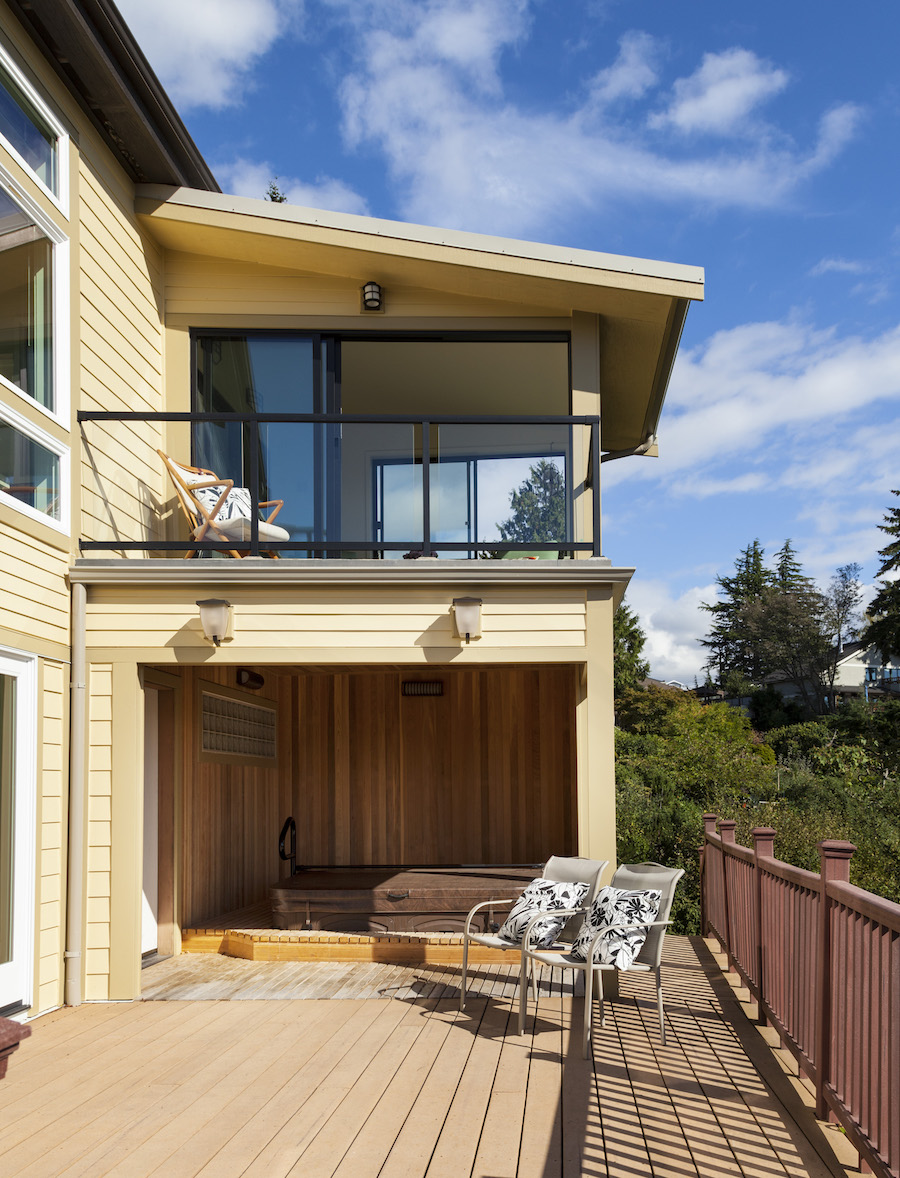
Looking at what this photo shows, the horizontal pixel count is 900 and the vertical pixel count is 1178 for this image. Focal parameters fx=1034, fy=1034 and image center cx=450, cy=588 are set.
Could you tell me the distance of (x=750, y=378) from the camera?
5366 centimetres

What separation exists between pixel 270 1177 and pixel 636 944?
239 centimetres

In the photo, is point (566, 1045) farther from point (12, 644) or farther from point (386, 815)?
point (386, 815)

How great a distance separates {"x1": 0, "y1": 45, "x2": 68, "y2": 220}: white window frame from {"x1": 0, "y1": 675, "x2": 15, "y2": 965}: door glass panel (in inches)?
107

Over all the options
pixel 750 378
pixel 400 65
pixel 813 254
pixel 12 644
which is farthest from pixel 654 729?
pixel 750 378

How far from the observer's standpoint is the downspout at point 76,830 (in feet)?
19.2

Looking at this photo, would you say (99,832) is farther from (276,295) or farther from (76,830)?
(276,295)

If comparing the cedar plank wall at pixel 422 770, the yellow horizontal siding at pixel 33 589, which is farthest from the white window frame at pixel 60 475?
the cedar plank wall at pixel 422 770

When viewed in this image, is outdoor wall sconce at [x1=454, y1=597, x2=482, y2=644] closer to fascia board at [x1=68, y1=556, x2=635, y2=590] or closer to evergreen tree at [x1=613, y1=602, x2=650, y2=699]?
fascia board at [x1=68, y1=556, x2=635, y2=590]

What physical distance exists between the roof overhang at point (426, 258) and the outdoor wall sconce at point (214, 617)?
2.76 metres

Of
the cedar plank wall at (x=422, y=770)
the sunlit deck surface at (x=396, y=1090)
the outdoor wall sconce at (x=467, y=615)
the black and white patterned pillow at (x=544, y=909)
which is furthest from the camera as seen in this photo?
the cedar plank wall at (x=422, y=770)

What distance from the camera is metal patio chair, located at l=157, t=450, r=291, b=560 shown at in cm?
681

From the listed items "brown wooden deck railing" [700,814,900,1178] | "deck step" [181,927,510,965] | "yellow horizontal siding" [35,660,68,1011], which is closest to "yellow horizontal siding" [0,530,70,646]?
"yellow horizontal siding" [35,660,68,1011]

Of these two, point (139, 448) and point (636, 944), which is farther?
point (139, 448)

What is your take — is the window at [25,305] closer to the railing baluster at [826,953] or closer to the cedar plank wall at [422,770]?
the cedar plank wall at [422,770]
